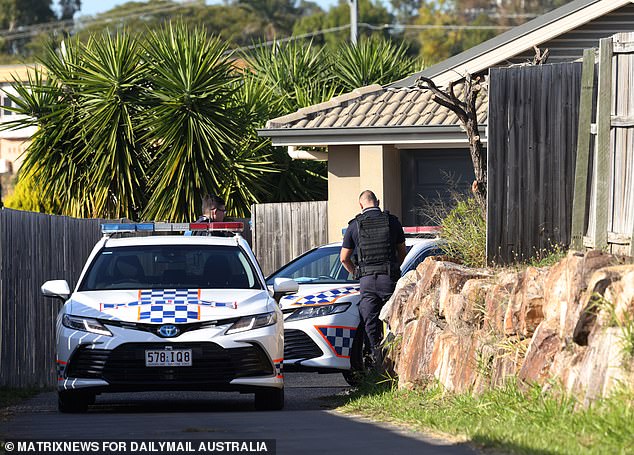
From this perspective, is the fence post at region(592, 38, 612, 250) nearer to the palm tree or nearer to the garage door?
the garage door

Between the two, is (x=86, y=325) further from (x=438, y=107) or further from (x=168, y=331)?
(x=438, y=107)

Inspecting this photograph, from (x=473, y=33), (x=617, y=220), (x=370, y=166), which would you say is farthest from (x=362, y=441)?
(x=473, y=33)

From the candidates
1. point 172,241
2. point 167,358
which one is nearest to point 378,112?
point 172,241

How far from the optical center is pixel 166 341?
10.4 metres

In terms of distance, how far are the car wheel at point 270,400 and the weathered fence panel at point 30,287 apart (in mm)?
2841

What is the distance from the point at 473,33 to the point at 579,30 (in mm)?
52879

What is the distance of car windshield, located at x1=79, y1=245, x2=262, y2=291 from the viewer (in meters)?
11.5

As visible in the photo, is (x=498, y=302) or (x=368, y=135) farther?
(x=368, y=135)

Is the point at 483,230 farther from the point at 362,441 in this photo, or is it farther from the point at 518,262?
the point at 362,441

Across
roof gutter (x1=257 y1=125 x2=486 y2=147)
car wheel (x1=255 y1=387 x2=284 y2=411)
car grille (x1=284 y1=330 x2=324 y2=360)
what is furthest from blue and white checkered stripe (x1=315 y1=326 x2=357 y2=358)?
roof gutter (x1=257 y1=125 x2=486 y2=147)

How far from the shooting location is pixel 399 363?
11906 mm

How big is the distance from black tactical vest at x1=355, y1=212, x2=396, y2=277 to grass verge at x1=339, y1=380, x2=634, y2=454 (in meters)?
2.21

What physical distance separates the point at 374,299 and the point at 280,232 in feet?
28.7

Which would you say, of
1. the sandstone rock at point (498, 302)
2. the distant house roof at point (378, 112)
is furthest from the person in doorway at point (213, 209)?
the sandstone rock at point (498, 302)
